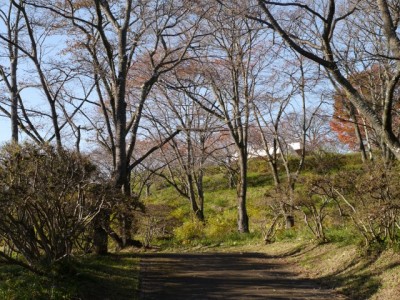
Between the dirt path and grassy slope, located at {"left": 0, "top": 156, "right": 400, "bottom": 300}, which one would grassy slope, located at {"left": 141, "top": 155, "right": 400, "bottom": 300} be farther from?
the dirt path

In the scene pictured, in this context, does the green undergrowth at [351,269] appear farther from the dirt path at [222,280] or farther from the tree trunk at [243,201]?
the tree trunk at [243,201]

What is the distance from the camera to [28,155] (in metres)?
7.91

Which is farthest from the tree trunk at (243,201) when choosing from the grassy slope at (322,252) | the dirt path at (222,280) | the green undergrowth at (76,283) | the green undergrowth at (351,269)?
the green undergrowth at (76,283)

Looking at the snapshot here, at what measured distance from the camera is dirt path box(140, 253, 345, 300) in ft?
26.8

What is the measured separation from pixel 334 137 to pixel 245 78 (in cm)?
1778

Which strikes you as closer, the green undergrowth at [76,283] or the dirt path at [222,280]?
the green undergrowth at [76,283]

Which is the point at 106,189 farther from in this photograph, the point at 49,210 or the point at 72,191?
the point at 49,210

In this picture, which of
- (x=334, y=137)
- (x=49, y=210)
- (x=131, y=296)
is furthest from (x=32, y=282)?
(x=334, y=137)

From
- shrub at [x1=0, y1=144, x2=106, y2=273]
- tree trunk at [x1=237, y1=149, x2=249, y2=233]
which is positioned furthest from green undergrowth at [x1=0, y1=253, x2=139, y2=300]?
tree trunk at [x1=237, y1=149, x2=249, y2=233]

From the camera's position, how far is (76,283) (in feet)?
25.0

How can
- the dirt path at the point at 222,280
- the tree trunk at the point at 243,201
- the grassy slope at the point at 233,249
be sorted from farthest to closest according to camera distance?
the tree trunk at the point at 243,201, the dirt path at the point at 222,280, the grassy slope at the point at 233,249

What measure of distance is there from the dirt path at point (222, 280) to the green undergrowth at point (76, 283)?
0.38 m

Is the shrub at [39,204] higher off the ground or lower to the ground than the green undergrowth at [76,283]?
higher

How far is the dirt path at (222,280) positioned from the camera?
8164mm
